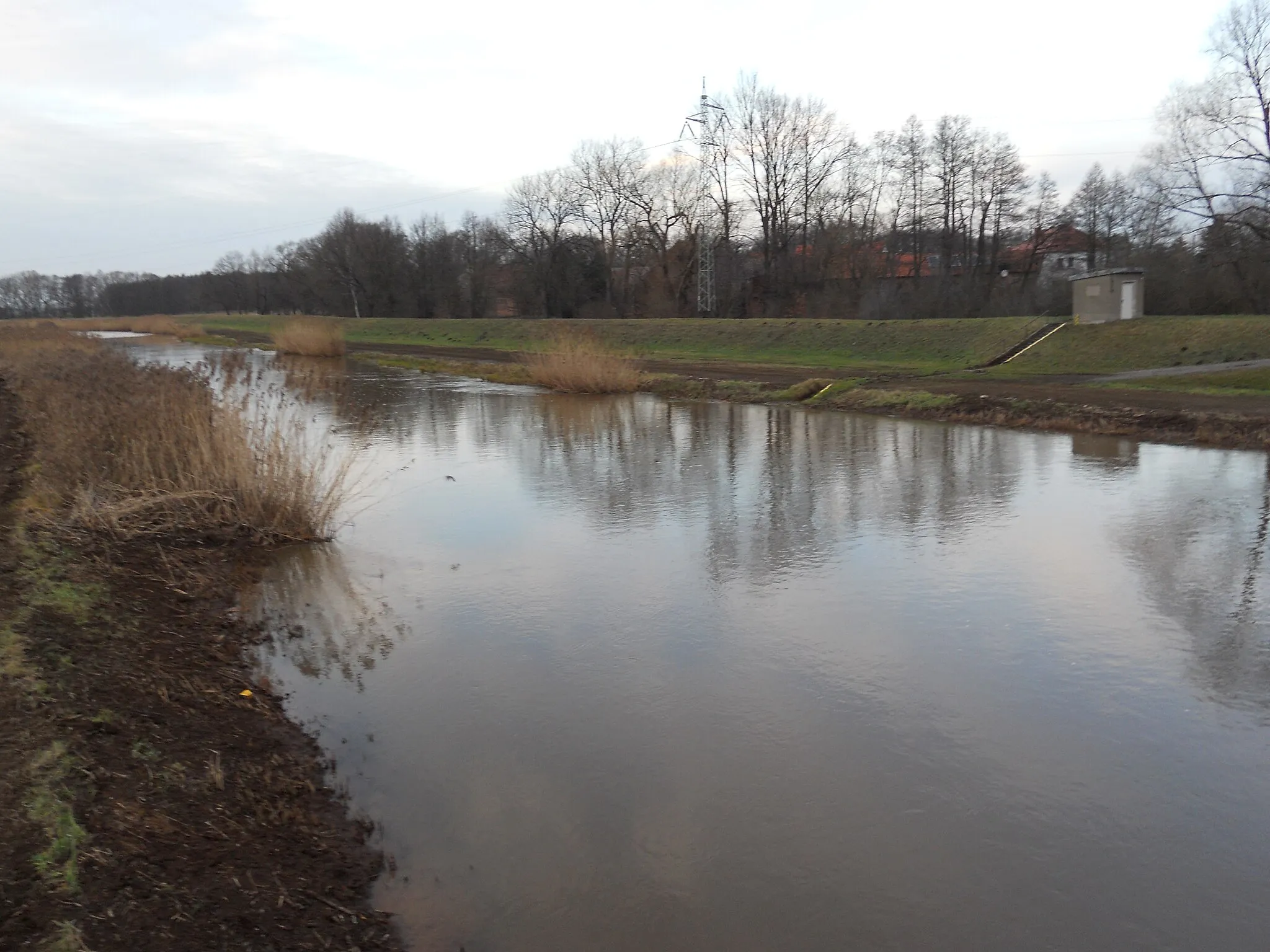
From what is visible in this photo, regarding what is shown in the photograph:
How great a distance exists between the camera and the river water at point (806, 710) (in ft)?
13.2

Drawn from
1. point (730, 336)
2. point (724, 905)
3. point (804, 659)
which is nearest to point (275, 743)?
point (724, 905)

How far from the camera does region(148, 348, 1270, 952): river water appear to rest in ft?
13.2

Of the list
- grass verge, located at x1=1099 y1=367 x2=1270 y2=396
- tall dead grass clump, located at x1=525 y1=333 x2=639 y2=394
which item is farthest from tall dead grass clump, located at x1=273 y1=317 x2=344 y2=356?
grass verge, located at x1=1099 y1=367 x2=1270 y2=396

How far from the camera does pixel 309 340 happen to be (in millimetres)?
33969

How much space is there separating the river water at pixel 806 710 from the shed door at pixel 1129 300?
15.2 m

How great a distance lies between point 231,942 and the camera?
336 cm

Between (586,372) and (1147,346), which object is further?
(1147,346)

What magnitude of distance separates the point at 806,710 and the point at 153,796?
142 inches

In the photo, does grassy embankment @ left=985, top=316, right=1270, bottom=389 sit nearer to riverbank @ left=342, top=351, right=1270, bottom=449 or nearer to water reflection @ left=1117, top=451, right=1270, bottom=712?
riverbank @ left=342, top=351, right=1270, bottom=449

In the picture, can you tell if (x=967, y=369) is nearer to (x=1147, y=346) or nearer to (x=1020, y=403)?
(x=1147, y=346)

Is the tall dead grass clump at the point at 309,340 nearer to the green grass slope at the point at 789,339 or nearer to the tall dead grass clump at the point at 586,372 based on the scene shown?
the green grass slope at the point at 789,339

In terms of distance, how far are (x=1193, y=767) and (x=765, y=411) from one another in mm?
14552

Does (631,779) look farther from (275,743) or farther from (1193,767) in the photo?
(1193,767)

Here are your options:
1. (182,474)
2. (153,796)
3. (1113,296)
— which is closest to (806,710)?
(153,796)
